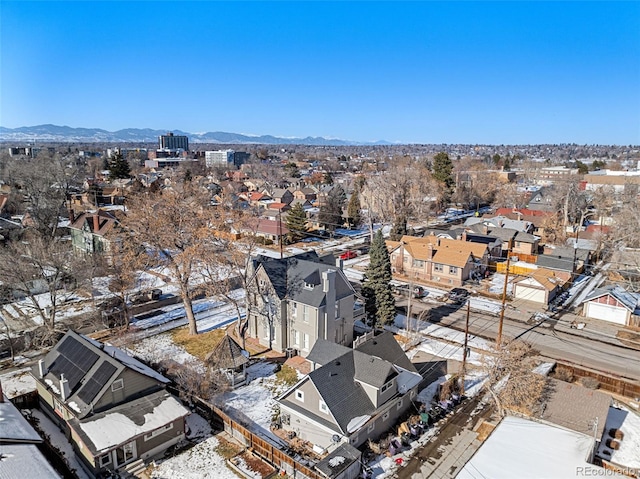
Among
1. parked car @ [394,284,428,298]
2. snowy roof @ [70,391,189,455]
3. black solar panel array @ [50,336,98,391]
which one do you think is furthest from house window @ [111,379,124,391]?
parked car @ [394,284,428,298]

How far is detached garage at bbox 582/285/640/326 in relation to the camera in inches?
1459

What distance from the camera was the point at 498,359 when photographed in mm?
24969

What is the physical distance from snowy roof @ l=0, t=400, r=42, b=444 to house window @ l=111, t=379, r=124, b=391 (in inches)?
140

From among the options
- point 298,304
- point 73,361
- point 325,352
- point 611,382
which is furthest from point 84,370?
point 611,382

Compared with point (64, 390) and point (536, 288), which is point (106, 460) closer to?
point (64, 390)

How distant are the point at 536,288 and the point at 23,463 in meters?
41.2

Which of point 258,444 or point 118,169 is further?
point 118,169

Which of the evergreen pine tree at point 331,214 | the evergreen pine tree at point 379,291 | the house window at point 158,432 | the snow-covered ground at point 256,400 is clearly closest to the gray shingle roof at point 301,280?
the evergreen pine tree at point 379,291

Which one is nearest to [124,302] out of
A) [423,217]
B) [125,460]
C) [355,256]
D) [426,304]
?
[125,460]

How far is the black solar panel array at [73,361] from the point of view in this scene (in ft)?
75.4

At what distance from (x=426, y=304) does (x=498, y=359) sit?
16453 millimetres

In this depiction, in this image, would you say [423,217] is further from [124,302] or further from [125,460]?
[125,460]

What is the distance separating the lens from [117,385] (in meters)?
22.0

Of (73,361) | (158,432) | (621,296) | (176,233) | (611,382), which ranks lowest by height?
(158,432)
